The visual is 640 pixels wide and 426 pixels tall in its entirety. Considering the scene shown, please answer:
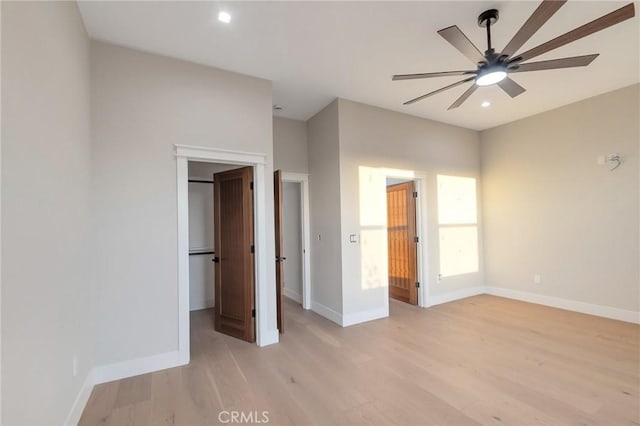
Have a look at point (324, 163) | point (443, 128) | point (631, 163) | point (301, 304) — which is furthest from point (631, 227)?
point (301, 304)

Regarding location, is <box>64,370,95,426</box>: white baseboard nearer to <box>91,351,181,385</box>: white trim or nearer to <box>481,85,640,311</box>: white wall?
<box>91,351,181,385</box>: white trim

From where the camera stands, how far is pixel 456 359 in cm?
300

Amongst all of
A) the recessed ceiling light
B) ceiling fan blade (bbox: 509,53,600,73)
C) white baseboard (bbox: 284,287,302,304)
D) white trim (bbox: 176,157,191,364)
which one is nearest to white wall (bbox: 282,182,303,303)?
white baseboard (bbox: 284,287,302,304)

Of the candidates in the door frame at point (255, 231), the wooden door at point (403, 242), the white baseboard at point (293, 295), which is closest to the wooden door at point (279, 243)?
the door frame at point (255, 231)

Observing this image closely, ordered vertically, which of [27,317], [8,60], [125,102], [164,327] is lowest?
[164,327]

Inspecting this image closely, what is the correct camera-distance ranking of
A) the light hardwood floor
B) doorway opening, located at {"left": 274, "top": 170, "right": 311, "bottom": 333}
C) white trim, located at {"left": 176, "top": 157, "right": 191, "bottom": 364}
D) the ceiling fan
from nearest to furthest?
the ceiling fan → the light hardwood floor → white trim, located at {"left": 176, "top": 157, "right": 191, "bottom": 364} → doorway opening, located at {"left": 274, "top": 170, "right": 311, "bottom": 333}

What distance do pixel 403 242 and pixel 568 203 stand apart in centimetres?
265

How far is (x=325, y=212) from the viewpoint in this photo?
4.46 metres

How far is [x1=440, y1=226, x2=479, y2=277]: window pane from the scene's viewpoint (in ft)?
16.8

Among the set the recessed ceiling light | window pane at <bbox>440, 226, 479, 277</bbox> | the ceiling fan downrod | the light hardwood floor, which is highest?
the recessed ceiling light

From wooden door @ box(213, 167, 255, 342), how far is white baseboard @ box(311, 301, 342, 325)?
126cm

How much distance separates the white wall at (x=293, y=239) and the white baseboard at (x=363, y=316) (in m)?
1.41

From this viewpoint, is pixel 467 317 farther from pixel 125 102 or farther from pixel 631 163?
pixel 125 102

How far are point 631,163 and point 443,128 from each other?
258cm
